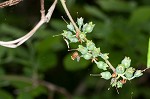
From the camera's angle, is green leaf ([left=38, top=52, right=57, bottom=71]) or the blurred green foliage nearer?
the blurred green foliage

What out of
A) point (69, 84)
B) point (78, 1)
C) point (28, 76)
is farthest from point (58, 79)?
point (28, 76)

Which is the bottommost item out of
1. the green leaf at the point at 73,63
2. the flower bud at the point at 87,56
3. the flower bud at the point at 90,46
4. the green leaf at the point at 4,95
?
the flower bud at the point at 87,56

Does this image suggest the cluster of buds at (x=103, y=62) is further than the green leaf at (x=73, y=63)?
No

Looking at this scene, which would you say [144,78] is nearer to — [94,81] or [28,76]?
[94,81]

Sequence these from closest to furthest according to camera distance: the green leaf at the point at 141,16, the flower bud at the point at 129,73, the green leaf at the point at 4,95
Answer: the flower bud at the point at 129,73
the green leaf at the point at 4,95
the green leaf at the point at 141,16

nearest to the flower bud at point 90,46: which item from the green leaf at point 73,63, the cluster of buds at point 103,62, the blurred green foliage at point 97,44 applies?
the cluster of buds at point 103,62

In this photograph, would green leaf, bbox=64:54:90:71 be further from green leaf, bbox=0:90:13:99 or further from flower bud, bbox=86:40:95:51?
flower bud, bbox=86:40:95:51

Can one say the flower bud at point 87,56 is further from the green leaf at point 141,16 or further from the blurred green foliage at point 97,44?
the green leaf at point 141,16

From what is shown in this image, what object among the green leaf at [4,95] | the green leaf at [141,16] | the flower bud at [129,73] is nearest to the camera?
the flower bud at [129,73]

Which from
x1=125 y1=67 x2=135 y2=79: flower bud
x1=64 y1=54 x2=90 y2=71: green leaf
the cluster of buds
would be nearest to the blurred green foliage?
x1=64 y1=54 x2=90 y2=71: green leaf
